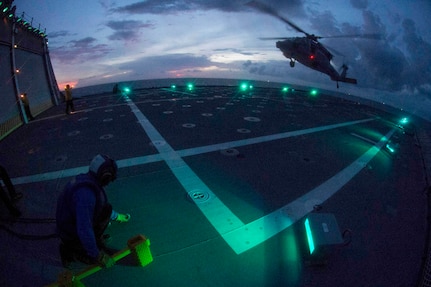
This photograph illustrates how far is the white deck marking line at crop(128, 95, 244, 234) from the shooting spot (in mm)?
5016

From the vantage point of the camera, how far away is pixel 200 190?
248 inches

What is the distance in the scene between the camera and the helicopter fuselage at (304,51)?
21.1m

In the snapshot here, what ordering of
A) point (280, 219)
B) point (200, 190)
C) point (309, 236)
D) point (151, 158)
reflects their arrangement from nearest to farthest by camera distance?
point (309, 236) → point (280, 219) → point (200, 190) → point (151, 158)

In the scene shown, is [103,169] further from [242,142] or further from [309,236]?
[242,142]

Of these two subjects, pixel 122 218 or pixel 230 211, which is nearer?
pixel 122 218

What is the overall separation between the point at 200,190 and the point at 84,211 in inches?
145

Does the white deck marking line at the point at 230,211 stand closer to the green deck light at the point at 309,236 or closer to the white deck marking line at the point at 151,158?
the white deck marking line at the point at 151,158

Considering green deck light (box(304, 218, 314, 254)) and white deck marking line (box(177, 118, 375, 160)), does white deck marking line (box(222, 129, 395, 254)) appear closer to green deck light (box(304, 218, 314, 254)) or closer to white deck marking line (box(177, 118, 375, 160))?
green deck light (box(304, 218, 314, 254))

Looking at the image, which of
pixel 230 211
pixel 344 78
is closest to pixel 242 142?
pixel 230 211

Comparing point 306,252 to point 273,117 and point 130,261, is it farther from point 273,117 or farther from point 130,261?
point 273,117

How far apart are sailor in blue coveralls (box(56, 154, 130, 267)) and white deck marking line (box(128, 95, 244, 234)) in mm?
2453

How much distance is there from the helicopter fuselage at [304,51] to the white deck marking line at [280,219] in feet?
57.5

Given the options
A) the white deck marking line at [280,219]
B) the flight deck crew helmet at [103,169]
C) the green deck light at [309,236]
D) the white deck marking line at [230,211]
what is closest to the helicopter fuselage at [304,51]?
the white deck marking line at [230,211]

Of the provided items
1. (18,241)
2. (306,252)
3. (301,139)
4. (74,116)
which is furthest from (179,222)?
(74,116)
